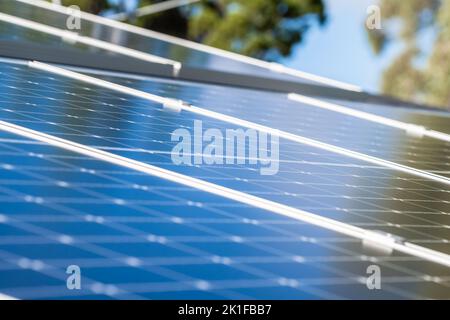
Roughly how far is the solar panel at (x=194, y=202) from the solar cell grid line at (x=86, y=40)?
143cm

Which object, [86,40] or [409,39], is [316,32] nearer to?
[409,39]

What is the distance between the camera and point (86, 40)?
1050 centimetres

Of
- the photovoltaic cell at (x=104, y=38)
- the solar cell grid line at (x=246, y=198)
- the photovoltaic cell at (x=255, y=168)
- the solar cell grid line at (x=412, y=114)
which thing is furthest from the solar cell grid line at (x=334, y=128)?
the solar cell grid line at (x=246, y=198)

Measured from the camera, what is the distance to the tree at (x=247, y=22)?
3731 cm

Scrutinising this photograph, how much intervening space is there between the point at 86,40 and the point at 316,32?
3143 centimetres

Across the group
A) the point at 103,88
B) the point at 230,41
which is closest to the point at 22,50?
the point at 103,88

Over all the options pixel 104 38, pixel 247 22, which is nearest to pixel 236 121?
pixel 104 38

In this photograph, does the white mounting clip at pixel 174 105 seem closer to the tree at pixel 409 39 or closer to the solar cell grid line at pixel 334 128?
Answer: the solar cell grid line at pixel 334 128

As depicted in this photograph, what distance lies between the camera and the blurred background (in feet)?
123

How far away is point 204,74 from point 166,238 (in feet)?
18.8

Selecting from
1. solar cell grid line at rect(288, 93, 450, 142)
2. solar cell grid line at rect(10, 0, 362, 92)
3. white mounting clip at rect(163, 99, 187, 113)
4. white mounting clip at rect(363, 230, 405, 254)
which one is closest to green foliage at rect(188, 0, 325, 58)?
solar cell grid line at rect(10, 0, 362, 92)

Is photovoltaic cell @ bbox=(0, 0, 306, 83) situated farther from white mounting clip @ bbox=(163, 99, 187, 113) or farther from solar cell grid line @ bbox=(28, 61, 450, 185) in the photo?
white mounting clip @ bbox=(163, 99, 187, 113)

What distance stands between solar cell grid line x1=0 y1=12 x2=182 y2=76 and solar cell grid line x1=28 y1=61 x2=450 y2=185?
156cm

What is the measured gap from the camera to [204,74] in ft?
31.8
